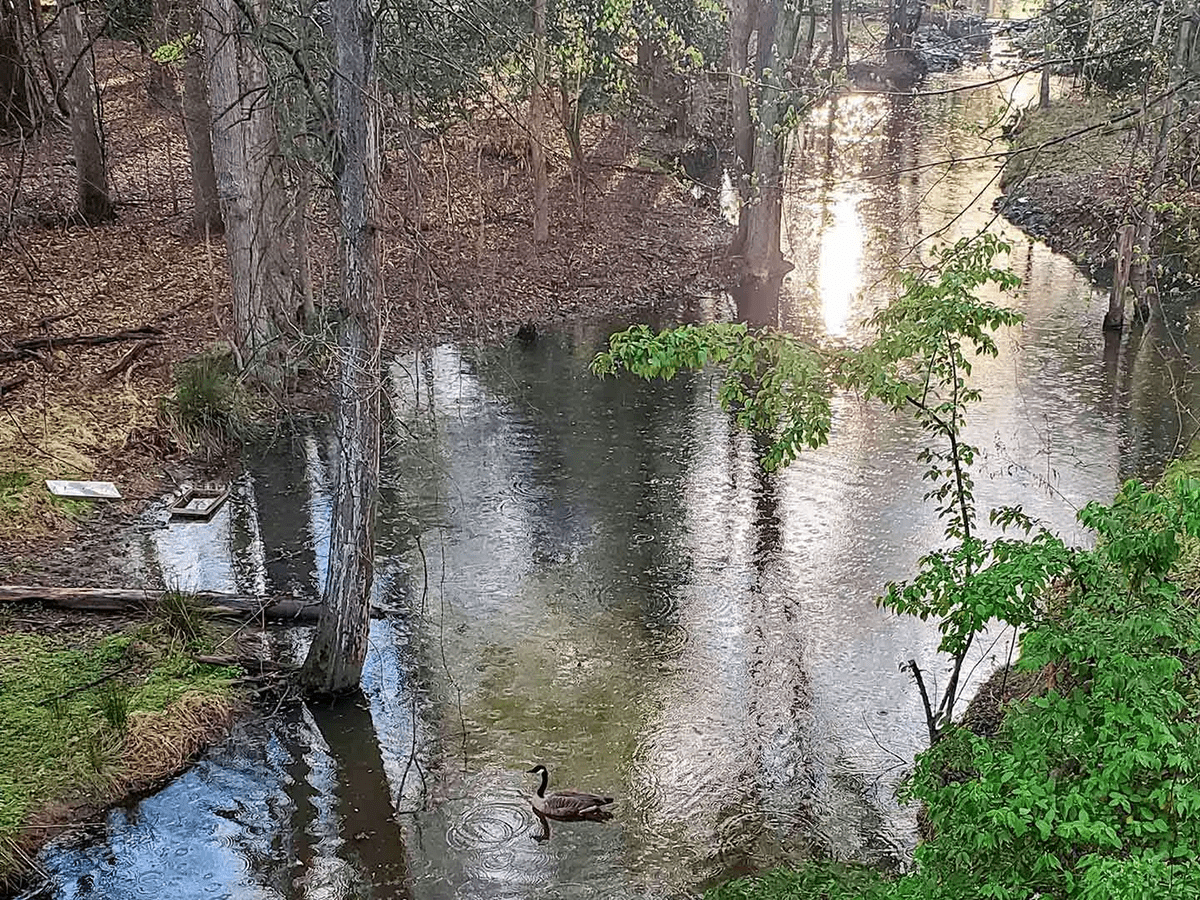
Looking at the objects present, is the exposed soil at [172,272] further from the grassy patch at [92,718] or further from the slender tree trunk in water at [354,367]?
the grassy patch at [92,718]

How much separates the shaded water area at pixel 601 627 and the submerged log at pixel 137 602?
0.32 metres

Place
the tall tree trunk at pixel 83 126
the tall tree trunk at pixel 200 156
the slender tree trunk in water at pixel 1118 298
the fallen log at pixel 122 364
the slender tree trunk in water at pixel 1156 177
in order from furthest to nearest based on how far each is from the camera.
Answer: the tall tree trunk at pixel 200 156 → the tall tree trunk at pixel 83 126 → the slender tree trunk in water at pixel 1118 298 → the fallen log at pixel 122 364 → the slender tree trunk in water at pixel 1156 177

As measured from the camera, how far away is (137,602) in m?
9.59

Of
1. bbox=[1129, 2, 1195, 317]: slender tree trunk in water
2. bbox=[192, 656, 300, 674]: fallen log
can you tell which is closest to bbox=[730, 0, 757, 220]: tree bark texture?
bbox=[1129, 2, 1195, 317]: slender tree trunk in water

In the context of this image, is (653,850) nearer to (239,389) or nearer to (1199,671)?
(1199,671)

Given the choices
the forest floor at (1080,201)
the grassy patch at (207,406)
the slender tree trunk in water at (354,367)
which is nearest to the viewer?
the slender tree trunk in water at (354,367)

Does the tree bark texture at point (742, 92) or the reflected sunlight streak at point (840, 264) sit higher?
the tree bark texture at point (742, 92)

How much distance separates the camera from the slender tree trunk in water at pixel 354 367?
7.22 m

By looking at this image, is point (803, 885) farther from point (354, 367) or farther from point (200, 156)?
point (200, 156)

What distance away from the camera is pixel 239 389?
45.6ft

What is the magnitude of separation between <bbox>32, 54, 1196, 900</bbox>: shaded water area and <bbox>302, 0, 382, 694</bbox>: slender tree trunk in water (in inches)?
14.2

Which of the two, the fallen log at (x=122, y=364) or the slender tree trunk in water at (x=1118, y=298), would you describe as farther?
the slender tree trunk in water at (x=1118, y=298)

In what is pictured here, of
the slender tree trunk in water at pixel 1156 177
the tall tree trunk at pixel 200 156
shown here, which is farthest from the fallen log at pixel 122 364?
the slender tree trunk in water at pixel 1156 177

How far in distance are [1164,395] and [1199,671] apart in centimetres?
1178
